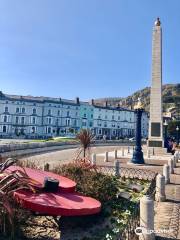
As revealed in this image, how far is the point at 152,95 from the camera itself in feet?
111

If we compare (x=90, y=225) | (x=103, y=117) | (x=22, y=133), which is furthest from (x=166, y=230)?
(x=103, y=117)

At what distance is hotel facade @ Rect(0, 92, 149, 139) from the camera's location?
9112 cm

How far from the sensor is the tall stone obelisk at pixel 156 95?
33.7m

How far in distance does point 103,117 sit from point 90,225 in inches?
3911

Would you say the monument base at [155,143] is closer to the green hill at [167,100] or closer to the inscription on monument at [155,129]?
the inscription on monument at [155,129]

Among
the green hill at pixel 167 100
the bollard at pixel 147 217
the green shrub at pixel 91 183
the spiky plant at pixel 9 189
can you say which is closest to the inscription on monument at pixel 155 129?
the green shrub at pixel 91 183

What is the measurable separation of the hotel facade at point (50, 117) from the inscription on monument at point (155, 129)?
56652 millimetres

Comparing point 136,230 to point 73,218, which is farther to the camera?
point 73,218

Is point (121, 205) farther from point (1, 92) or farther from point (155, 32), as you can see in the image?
point (1, 92)

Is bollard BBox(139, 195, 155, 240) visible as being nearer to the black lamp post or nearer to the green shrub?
the green shrub

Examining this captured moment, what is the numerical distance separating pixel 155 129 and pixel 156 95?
3.79 m

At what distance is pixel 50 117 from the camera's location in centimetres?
9662

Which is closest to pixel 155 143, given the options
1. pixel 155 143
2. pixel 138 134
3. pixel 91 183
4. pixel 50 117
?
pixel 155 143

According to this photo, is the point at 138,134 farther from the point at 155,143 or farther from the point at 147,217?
the point at 147,217
